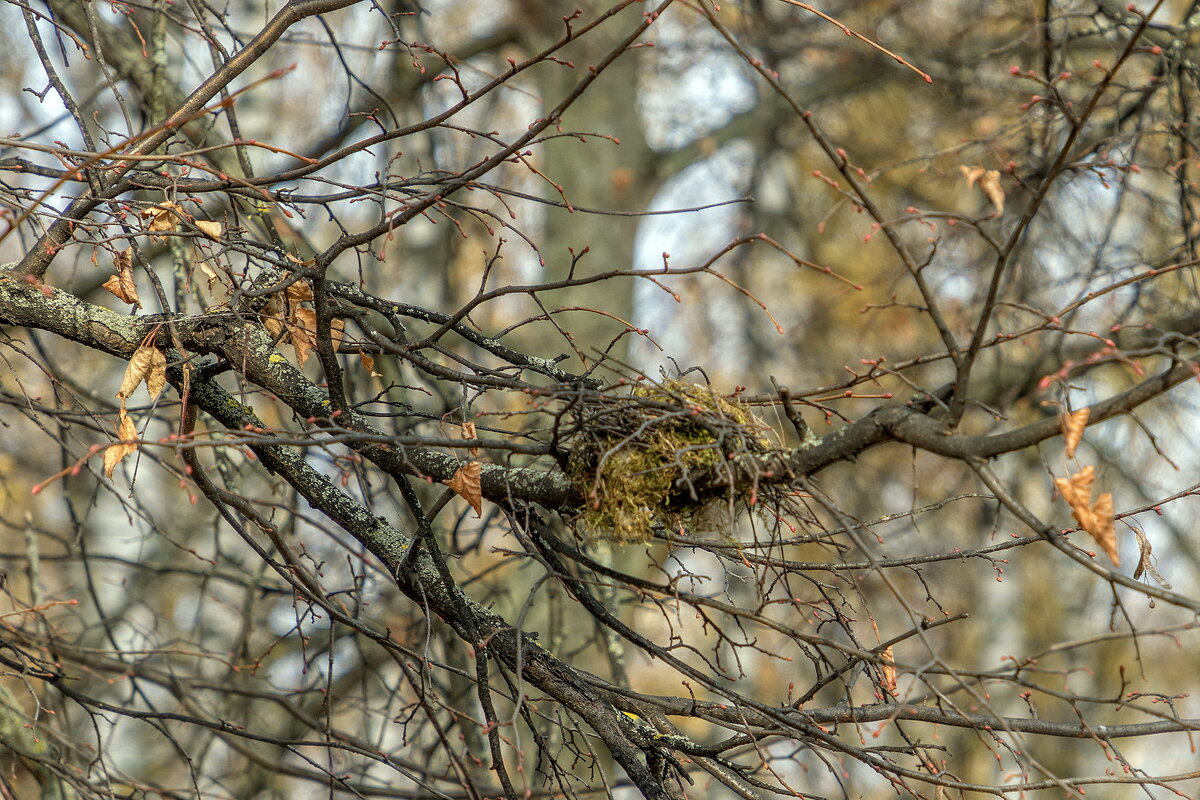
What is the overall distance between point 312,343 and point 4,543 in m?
6.55

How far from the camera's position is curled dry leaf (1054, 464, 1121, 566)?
1.54m

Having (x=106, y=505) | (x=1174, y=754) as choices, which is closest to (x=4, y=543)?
(x=106, y=505)

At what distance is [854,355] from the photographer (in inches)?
326

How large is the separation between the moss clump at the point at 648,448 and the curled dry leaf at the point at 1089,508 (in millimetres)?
517

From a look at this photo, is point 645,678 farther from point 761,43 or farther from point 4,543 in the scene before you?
point 761,43

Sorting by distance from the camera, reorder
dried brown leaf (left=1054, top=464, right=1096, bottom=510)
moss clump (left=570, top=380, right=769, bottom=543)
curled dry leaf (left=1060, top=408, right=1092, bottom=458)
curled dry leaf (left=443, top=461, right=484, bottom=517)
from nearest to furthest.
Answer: curled dry leaf (left=1060, top=408, right=1092, bottom=458) → dried brown leaf (left=1054, top=464, right=1096, bottom=510) → moss clump (left=570, top=380, right=769, bottom=543) → curled dry leaf (left=443, top=461, right=484, bottom=517)

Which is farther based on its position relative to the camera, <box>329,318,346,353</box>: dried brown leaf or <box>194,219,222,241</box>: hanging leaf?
<box>329,318,346,353</box>: dried brown leaf

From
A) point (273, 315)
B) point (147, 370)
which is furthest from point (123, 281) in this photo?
point (273, 315)

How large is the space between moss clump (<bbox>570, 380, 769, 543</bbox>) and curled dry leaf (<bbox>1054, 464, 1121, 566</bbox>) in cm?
52

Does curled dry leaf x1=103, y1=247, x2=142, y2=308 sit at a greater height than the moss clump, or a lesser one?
greater

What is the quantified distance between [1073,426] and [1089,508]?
0.57 feet

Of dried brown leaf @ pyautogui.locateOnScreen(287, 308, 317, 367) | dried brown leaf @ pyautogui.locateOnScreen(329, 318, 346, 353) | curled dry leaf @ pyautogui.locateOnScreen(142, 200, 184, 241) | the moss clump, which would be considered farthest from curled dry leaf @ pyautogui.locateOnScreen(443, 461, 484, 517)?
curled dry leaf @ pyautogui.locateOnScreen(142, 200, 184, 241)

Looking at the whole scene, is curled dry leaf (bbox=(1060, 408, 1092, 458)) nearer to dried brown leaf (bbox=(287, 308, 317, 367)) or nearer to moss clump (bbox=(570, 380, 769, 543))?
moss clump (bbox=(570, 380, 769, 543))

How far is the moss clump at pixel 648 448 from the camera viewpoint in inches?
73.4
